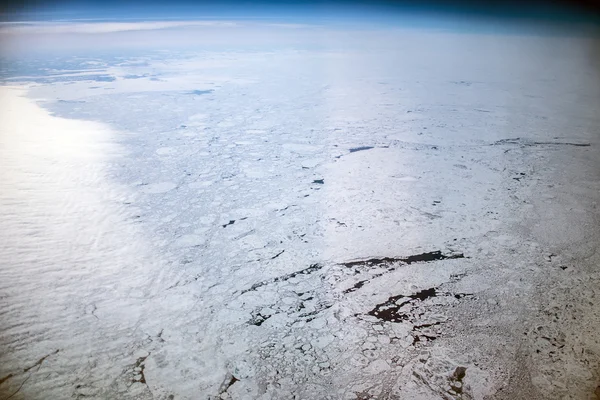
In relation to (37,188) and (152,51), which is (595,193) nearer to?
(37,188)

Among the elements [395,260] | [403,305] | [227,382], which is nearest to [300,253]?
[395,260]

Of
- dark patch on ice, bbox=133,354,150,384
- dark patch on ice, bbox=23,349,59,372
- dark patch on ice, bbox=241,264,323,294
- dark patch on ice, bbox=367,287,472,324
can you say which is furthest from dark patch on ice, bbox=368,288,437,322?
dark patch on ice, bbox=23,349,59,372

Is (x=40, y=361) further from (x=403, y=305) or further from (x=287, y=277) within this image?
(x=403, y=305)

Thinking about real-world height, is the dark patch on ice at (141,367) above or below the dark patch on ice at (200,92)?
below

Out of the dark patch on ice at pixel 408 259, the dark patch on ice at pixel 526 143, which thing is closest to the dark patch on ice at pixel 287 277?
the dark patch on ice at pixel 408 259

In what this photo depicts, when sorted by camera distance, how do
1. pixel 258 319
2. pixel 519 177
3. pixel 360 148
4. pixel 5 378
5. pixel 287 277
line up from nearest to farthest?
1. pixel 5 378
2. pixel 258 319
3. pixel 287 277
4. pixel 519 177
5. pixel 360 148

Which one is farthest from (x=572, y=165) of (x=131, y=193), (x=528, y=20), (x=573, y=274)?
(x=528, y=20)

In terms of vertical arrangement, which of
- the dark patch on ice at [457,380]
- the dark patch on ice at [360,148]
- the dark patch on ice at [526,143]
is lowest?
the dark patch on ice at [457,380]

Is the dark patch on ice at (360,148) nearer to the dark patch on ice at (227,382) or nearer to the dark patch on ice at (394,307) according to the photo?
the dark patch on ice at (394,307)
